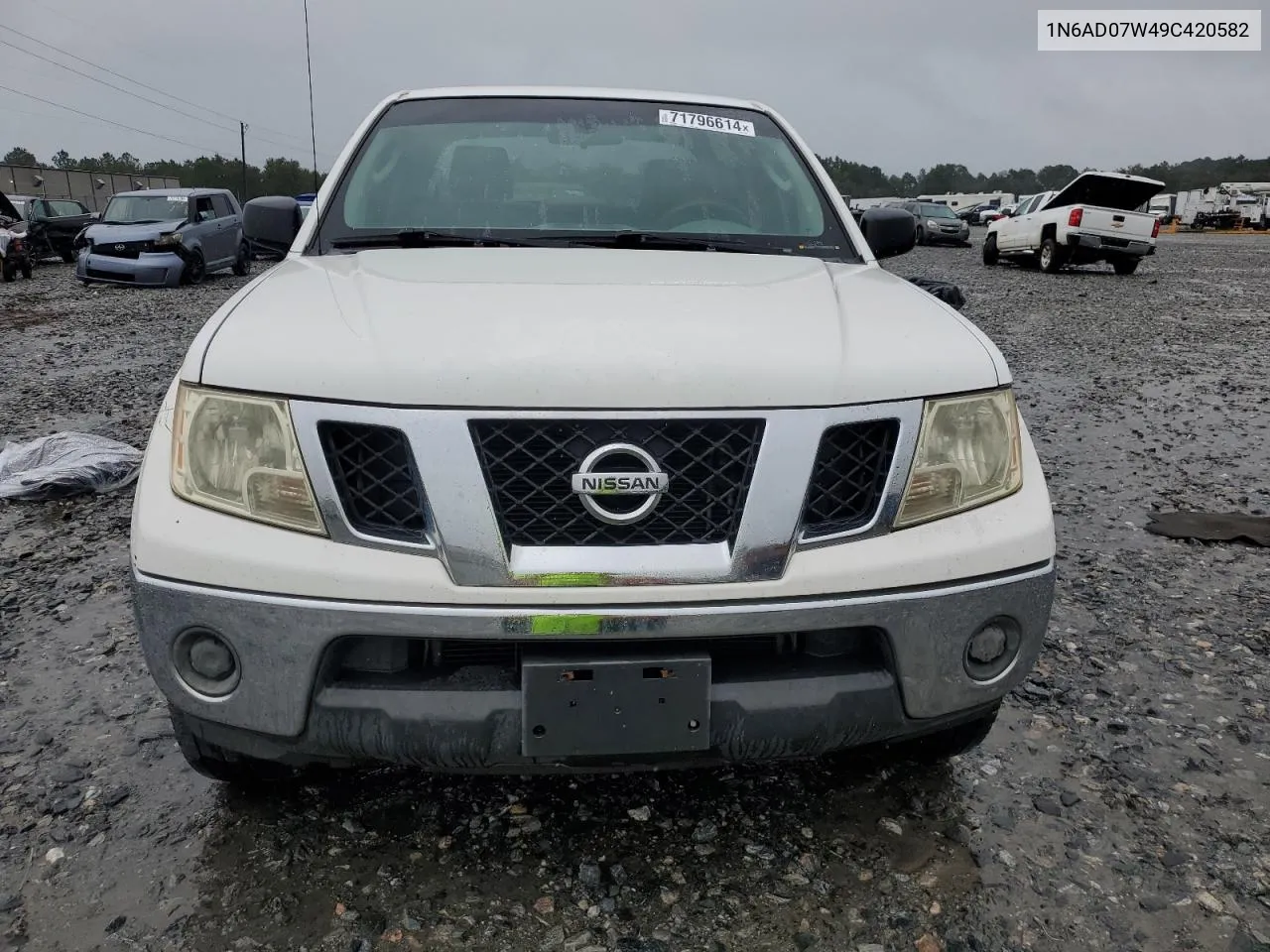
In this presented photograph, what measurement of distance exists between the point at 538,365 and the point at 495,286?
0.50m

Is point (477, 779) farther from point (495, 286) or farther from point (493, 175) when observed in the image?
point (493, 175)

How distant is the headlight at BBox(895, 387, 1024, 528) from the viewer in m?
1.80

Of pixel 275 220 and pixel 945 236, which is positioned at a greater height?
pixel 945 236

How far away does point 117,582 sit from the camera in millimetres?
3529

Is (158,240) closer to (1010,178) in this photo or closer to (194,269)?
(194,269)

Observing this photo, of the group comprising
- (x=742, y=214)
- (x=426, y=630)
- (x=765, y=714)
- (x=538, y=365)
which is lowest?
(x=765, y=714)

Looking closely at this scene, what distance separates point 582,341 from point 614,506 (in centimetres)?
31

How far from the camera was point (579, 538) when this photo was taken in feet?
5.57

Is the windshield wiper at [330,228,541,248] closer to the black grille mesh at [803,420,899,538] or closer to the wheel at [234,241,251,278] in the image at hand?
the black grille mesh at [803,420,899,538]

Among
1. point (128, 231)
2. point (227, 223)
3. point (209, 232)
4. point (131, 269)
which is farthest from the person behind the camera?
point (227, 223)

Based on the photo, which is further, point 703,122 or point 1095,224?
point 1095,224

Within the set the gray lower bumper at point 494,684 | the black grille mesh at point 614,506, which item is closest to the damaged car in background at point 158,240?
the gray lower bumper at point 494,684

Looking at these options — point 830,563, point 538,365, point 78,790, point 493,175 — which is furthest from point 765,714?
point 493,175

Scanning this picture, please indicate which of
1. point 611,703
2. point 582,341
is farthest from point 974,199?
point 611,703
